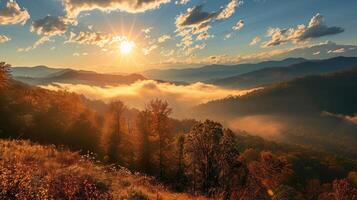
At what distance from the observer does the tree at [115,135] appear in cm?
7681

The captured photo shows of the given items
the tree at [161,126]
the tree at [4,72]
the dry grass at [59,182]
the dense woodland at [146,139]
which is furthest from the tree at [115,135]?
the dry grass at [59,182]

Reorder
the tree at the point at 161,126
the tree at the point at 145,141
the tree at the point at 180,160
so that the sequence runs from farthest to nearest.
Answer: the tree at the point at 180,160
the tree at the point at 145,141
the tree at the point at 161,126

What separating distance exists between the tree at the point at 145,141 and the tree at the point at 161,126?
3280 mm

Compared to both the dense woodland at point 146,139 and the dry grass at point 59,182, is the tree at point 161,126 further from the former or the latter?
the dry grass at point 59,182

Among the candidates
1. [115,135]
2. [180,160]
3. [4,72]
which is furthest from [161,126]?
[4,72]

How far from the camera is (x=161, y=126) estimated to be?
75562mm

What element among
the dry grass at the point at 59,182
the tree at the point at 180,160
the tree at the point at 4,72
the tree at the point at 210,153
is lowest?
the tree at the point at 180,160

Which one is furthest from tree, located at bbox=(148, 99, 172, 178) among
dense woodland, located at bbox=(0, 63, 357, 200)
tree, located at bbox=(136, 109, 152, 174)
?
tree, located at bbox=(136, 109, 152, 174)

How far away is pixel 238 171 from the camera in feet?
244

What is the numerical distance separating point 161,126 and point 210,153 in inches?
844

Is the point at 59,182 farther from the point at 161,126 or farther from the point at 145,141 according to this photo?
the point at 145,141

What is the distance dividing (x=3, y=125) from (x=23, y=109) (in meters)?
17.9

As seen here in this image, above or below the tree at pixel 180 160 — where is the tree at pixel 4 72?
above

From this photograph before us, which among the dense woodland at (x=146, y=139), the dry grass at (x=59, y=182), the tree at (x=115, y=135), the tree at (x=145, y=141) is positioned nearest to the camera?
the dry grass at (x=59, y=182)
